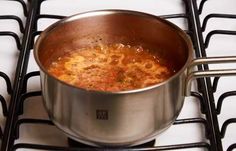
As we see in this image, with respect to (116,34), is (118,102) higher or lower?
lower

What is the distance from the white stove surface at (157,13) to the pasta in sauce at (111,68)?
63 millimetres

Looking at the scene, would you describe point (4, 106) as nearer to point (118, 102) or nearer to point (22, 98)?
point (22, 98)

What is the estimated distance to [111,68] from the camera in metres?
0.67

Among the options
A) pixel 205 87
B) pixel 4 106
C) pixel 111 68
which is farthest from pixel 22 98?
pixel 205 87

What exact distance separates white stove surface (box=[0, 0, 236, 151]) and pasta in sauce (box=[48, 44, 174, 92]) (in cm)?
6

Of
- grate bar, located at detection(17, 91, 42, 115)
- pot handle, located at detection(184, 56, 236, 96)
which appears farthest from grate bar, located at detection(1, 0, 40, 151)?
pot handle, located at detection(184, 56, 236, 96)

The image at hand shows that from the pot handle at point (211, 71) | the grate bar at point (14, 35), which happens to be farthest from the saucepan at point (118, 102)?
the grate bar at point (14, 35)

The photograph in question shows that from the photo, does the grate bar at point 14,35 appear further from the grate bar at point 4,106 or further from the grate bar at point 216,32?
the grate bar at point 216,32

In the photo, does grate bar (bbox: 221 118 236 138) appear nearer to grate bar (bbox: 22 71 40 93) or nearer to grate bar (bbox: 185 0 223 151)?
grate bar (bbox: 185 0 223 151)

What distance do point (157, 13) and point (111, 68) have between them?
22 centimetres

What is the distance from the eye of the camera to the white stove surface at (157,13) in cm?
62

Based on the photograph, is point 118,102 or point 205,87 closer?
point 118,102

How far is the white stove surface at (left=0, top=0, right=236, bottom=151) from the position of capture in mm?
625

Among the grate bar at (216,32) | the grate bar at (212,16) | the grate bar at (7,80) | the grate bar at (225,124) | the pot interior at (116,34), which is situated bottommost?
the grate bar at (225,124)
